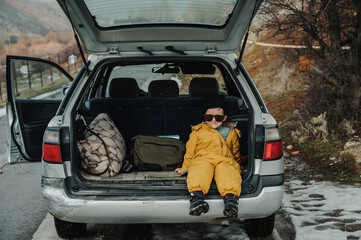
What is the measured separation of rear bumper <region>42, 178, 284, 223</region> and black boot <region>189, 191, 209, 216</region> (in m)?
0.04

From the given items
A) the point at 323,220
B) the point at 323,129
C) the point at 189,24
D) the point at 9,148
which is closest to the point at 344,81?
the point at 323,129

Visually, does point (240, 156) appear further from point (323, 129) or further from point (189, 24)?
point (323, 129)

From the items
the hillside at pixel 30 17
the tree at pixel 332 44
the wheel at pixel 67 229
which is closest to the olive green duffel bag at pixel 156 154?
the wheel at pixel 67 229

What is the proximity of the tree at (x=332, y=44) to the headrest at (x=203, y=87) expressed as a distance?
2.64 meters

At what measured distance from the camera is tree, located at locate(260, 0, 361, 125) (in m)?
6.44

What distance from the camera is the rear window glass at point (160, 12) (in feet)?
11.4

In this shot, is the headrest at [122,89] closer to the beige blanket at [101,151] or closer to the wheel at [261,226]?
the beige blanket at [101,151]

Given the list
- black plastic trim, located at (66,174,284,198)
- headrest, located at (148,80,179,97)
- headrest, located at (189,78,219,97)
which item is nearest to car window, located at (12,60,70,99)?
headrest, located at (148,80,179,97)

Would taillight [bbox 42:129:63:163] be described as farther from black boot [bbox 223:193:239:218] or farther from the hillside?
the hillside

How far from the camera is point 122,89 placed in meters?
4.68

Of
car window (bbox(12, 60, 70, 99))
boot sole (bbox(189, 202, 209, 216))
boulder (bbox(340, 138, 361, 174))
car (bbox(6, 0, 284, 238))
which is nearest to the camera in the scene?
boot sole (bbox(189, 202, 209, 216))

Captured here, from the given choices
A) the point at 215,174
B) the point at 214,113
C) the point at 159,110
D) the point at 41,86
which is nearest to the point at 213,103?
the point at 214,113

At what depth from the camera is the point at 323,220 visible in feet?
12.7

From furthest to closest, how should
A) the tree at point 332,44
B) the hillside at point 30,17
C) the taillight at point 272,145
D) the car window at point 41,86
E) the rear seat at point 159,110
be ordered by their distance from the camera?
the hillside at point 30,17 < the car window at point 41,86 < the tree at point 332,44 < the rear seat at point 159,110 < the taillight at point 272,145
